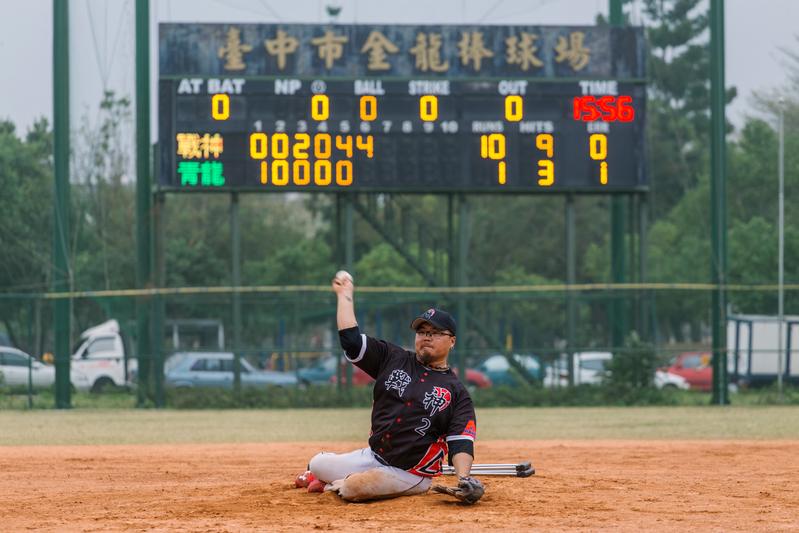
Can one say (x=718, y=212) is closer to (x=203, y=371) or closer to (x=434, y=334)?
(x=203, y=371)

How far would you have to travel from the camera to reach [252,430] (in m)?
17.3

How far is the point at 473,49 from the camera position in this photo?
864 inches

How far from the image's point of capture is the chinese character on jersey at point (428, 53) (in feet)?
71.5

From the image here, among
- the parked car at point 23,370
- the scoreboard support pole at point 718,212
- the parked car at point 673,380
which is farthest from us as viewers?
the parked car at point 673,380

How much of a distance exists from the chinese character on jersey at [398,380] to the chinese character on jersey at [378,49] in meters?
14.4

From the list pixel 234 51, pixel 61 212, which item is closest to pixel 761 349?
pixel 234 51

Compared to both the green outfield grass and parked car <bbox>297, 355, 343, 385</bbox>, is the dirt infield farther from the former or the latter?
parked car <bbox>297, 355, 343, 385</bbox>

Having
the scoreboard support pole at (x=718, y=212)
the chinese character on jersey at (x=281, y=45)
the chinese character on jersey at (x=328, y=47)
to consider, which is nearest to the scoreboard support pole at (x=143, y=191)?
the chinese character on jersey at (x=281, y=45)

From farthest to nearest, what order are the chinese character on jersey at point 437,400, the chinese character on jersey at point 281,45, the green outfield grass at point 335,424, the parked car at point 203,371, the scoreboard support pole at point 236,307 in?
the parked car at point 203,371, the scoreboard support pole at point 236,307, the chinese character on jersey at point 281,45, the green outfield grass at point 335,424, the chinese character on jersey at point 437,400

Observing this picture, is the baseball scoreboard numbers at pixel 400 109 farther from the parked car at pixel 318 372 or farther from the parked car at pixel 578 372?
the parked car at pixel 318 372

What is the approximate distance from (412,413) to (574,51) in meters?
15.2

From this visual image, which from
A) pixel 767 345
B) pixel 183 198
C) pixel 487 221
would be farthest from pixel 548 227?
pixel 767 345

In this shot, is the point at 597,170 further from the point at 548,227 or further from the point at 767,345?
the point at 548,227

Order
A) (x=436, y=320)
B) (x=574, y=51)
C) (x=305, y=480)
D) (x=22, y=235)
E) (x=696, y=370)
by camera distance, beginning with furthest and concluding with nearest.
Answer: (x=696, y=370) → (x=22, y=235) → (x=574, y=51) → (x=305, y=480) → (x=436, y=320)
